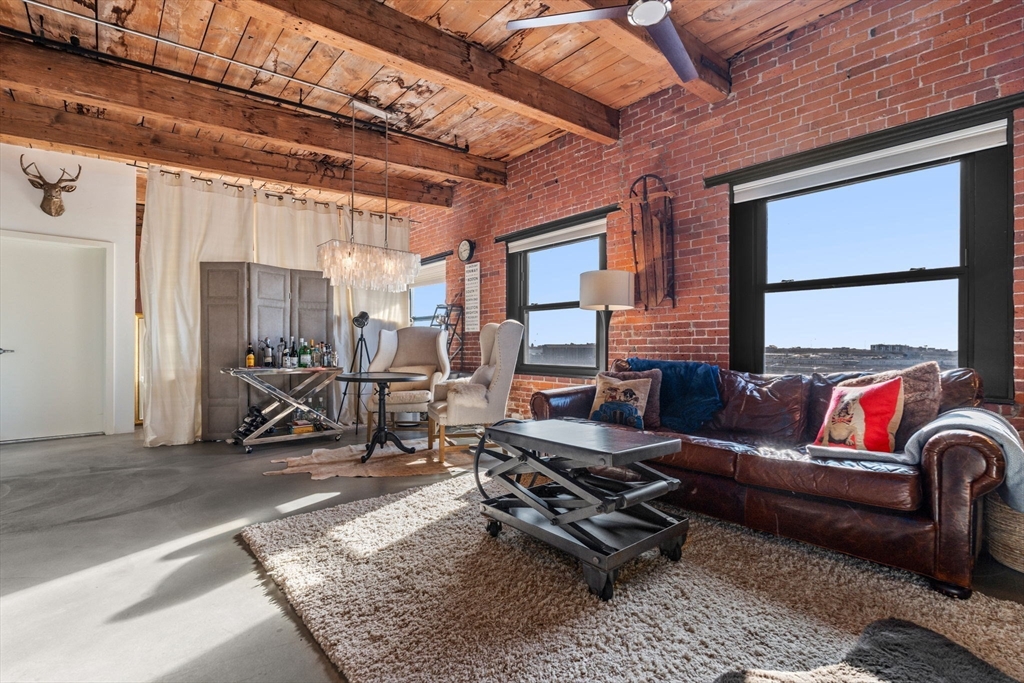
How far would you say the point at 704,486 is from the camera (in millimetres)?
2561

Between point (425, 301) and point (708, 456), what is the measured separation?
5.42 meters

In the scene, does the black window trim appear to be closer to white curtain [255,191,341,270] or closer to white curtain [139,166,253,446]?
white curtain [255,191,341,270]

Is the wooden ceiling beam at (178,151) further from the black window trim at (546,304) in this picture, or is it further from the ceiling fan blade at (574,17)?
the ceiling fan blade at (574,17)

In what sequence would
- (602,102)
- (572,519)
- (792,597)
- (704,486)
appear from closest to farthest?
(792,597), (572,519), (704,486), (602,102)

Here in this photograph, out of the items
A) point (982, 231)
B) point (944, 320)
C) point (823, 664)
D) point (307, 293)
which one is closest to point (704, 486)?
point (823, 664)

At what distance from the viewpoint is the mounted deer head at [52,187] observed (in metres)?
4.67

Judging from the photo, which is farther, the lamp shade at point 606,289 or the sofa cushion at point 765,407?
the lamp shade at point 606,289

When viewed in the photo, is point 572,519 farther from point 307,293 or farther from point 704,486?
point 307,293

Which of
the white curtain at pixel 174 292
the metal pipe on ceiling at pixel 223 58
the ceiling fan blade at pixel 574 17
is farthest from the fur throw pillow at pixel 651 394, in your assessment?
the white curtain at pixel 174 292

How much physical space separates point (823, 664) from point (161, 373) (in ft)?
18.6

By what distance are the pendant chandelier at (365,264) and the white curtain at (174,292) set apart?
1.75 metres

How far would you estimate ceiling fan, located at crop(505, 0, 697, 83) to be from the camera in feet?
6.23

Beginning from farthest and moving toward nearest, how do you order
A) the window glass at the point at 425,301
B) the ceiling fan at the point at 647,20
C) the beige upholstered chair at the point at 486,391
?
the window glass at the point at 425,301
the beige upholstered chair at the point at 486,391
the ceiling fan at the point at 647,20

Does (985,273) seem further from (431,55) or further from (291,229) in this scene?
(291,229)
